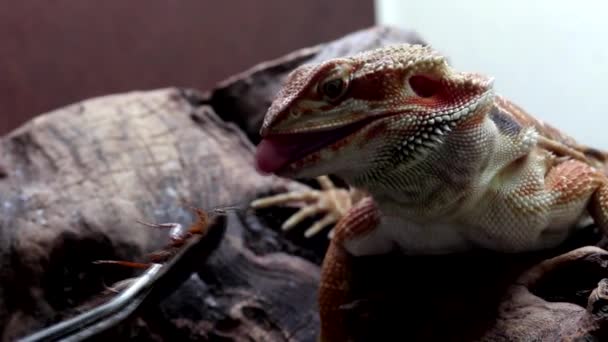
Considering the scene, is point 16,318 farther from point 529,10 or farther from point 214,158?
point 529,10

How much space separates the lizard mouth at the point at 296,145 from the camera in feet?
4.25

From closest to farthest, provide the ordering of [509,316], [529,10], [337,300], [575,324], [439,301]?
[575,324], [509,316], [439,301], [337,300], [529,10]

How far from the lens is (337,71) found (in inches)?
50.6

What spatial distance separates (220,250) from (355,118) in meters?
0.84

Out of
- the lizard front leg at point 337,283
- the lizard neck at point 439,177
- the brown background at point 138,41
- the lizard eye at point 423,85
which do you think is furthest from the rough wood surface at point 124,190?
the lizard eye at point 423,85

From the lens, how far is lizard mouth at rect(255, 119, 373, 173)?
130cm

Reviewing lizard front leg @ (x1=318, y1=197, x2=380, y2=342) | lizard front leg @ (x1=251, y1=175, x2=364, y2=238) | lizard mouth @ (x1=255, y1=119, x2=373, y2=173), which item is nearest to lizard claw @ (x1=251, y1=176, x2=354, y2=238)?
lizard front leg @ (x1=251, y1=175, x2=364, y2=238)

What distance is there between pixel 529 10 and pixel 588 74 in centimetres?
33

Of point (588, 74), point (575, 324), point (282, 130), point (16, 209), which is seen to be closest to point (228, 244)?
point (16, 209)

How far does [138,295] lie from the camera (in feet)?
3.00

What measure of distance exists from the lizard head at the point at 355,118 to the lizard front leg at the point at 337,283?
38cm

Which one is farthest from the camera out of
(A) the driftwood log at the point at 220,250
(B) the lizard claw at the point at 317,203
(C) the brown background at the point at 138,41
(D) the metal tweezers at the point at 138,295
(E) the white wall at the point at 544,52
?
(C) the brown background at the point at 138,41

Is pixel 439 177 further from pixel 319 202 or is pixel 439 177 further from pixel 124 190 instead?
pixel 124 190

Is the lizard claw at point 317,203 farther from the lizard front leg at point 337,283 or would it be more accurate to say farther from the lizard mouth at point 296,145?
the lizard mouth at point 296,145
